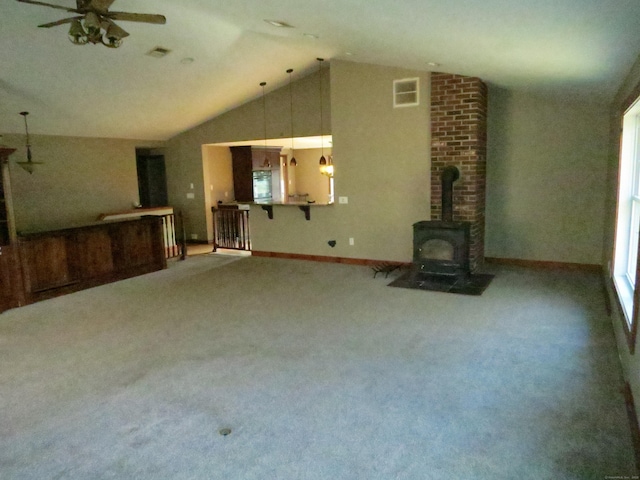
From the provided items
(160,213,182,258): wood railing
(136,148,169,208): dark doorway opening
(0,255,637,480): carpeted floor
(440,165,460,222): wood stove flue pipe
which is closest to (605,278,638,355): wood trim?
(0,255,637,480): carpeted floor

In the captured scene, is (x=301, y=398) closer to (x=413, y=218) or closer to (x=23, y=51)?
(x=413, y=218)

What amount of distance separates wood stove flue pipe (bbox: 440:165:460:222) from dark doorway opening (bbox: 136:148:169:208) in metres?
6.75

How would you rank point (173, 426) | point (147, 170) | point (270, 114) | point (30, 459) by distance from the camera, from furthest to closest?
point (147, 170), point (270, 114), point (173, 426), point (30, 459)

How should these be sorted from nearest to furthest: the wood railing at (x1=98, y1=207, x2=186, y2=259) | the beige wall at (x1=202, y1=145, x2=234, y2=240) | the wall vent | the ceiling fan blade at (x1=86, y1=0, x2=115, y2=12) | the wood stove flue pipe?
1. the ceiling fan blade at (x1=86, y1=0, x2=115, y2=12)
2. the wood stove flue pipe
3. the wall vent
4. the wood railing at (x1=98, y1=207, x2=186, y2=259)
5. the beige wall at (x1=202, y1=145, x2=234, y2=240)

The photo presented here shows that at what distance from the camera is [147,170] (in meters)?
10.2

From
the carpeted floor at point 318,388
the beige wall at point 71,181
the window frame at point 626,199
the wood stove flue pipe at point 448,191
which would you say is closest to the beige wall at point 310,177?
the beige wall at point 71,181

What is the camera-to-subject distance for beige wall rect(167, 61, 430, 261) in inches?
254

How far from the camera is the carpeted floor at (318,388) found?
233cm

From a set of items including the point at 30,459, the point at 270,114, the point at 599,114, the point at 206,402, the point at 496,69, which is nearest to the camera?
the point at 30,459

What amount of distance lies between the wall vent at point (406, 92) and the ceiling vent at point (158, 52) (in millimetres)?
3151

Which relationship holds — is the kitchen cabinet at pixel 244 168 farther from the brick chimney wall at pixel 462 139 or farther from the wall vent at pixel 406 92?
the brick chimney wall at pixel 462 139

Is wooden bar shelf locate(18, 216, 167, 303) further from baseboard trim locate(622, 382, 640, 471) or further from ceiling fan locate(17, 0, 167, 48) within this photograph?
baseboard trim locate(622, 382, 640, 471)

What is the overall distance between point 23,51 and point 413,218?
17.3 ft

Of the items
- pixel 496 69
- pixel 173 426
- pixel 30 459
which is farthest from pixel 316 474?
pixel 496 69
